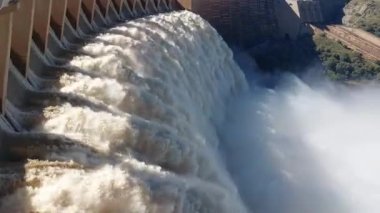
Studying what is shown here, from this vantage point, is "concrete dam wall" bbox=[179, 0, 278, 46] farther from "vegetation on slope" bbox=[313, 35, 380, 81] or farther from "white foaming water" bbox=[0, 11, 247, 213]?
"white foaming water" bbox=[0, 11, 247, 213]

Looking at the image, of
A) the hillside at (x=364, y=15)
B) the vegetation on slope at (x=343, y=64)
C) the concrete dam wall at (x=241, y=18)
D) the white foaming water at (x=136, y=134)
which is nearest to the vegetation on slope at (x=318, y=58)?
the vegetation on slope at (x=343, y=64)

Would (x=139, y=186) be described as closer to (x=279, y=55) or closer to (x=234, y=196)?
(x=234, y=196)

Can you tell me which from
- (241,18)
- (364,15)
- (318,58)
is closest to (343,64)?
(318,58)

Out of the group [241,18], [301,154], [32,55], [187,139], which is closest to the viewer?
[187,139]

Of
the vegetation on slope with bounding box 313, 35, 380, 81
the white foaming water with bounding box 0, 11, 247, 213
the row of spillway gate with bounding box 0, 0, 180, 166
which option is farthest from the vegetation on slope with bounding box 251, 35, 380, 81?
the row of spillway gate with bounding box 0, 0, 180, 166

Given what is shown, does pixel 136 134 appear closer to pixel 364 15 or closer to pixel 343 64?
pixel 343 64

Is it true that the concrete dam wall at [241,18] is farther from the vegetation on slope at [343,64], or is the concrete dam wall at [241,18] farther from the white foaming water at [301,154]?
the white foaming water at [301,154]
